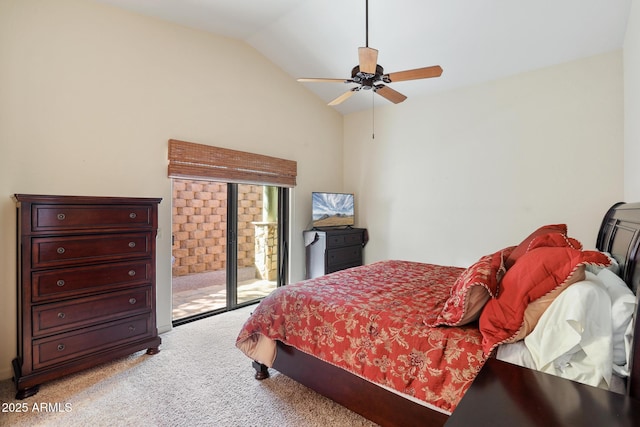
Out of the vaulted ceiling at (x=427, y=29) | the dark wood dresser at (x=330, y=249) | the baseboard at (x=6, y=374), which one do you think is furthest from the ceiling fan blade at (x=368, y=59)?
the baseboard at (x=6, y=374)

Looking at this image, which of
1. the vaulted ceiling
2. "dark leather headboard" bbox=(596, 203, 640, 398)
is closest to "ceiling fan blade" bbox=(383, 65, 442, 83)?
the vaulted ceiling

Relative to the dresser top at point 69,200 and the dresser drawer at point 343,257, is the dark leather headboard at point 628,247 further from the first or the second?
the dresser top at point 69,200

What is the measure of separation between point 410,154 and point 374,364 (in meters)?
3.46

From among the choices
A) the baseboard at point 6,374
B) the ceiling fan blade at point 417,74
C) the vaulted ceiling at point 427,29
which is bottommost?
the baseboard at point 6,374

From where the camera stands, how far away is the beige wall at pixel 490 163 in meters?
3.20

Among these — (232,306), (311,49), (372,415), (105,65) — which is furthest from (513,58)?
(232,306)

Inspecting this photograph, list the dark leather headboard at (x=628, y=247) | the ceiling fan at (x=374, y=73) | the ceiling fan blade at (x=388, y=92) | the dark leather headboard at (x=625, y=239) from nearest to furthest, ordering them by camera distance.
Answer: the dark leather headboard at (x=628, y=247)
the dark leather headboard at (x=625, y=239)
the ceiling fan at (x=374, y=73)
the ceiling fan blade at (x=388, y=92)

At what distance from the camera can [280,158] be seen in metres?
4.28

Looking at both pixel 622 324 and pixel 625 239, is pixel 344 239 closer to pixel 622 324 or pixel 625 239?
pixel 625 239

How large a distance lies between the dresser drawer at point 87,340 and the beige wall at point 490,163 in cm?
335

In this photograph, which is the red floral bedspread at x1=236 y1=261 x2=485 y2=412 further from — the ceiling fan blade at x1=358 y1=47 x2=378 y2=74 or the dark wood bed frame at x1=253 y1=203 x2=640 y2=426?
the ceiling fan blade at x1=358 y1=47 x2=378 y2=74

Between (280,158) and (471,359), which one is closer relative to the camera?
(471,359)

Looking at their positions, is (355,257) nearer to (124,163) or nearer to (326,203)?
(326,203)

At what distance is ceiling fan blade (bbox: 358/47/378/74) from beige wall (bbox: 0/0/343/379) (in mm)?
1965
